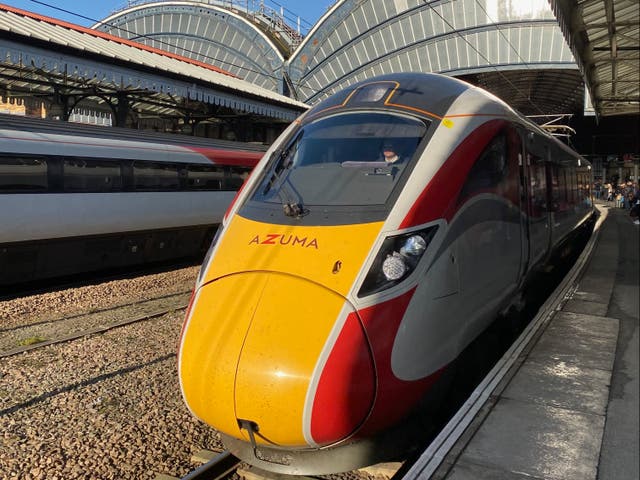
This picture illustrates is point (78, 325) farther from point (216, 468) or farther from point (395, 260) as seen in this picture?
point (395, 260)

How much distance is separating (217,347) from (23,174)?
748 centimetres

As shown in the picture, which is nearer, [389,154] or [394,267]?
[394,267]

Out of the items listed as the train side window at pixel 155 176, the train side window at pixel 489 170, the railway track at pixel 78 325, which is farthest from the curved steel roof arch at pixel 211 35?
the train side window at pixel 489 170

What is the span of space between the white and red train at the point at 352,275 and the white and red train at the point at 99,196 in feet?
20.4

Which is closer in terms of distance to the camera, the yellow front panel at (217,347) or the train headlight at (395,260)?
the yellow front panel at (217,347)

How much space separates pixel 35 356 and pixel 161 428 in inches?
91.9

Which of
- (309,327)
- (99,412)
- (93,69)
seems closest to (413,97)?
(309,327)

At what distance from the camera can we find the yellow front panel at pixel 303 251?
3.14m

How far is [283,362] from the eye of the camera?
284 cm


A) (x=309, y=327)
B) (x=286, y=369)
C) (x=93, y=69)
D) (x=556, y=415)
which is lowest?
(x=556, y=415)

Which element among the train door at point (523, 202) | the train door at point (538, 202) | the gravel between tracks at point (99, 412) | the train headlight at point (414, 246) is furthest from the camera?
the train door at point (538, 202)

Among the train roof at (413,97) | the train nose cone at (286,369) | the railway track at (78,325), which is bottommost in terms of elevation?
the railway track at (78,325)

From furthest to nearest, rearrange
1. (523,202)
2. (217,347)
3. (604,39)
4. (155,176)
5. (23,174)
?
(155,176) < (604,39) < (23,174) < (523,202) < (217,347)

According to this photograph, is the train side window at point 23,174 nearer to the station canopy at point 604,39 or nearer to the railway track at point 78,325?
the railway track at point 78,325
